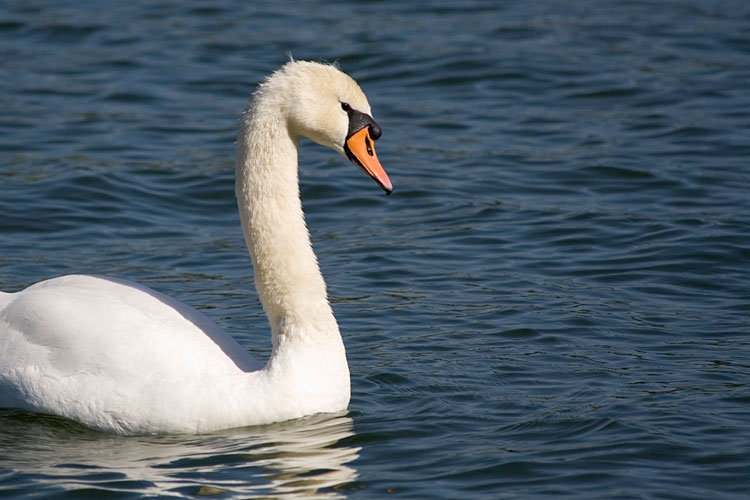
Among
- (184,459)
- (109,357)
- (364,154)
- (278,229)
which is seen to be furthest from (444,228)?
(184,459)

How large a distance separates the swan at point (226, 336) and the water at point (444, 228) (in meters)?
0.16

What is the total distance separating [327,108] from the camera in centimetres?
708

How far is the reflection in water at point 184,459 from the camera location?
6.12 metres

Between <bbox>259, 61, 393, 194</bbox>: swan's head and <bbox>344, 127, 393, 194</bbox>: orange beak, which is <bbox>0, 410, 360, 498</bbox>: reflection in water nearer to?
<bbox>344, 127, 393, 194</bbox>: orange beak

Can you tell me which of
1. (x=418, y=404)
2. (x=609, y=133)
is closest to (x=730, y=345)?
(x=418, y=404)

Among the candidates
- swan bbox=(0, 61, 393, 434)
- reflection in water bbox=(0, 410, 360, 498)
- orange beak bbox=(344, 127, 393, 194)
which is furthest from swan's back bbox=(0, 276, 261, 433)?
Answer: orange beak bbox=(344, 127, 393, 194)

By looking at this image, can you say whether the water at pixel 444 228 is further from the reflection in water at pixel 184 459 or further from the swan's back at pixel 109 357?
the swan's back at pixel 109 357

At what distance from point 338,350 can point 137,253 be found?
12.2ft

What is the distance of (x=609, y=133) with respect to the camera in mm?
13500

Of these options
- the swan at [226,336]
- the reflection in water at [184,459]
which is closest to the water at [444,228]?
the reflection in water at [184,459]

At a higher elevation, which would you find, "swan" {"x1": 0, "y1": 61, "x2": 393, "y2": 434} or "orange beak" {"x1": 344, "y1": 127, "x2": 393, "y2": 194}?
"orange beak" {"x1": 344, "y1": 127, "x2": 393, "y2": 194}

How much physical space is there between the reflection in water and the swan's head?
1.48 meters

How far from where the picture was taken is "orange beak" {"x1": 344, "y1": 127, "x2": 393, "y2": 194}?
Result: 720 centimetres

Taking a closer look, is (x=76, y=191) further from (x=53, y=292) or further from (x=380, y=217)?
(x=53, y=292)
